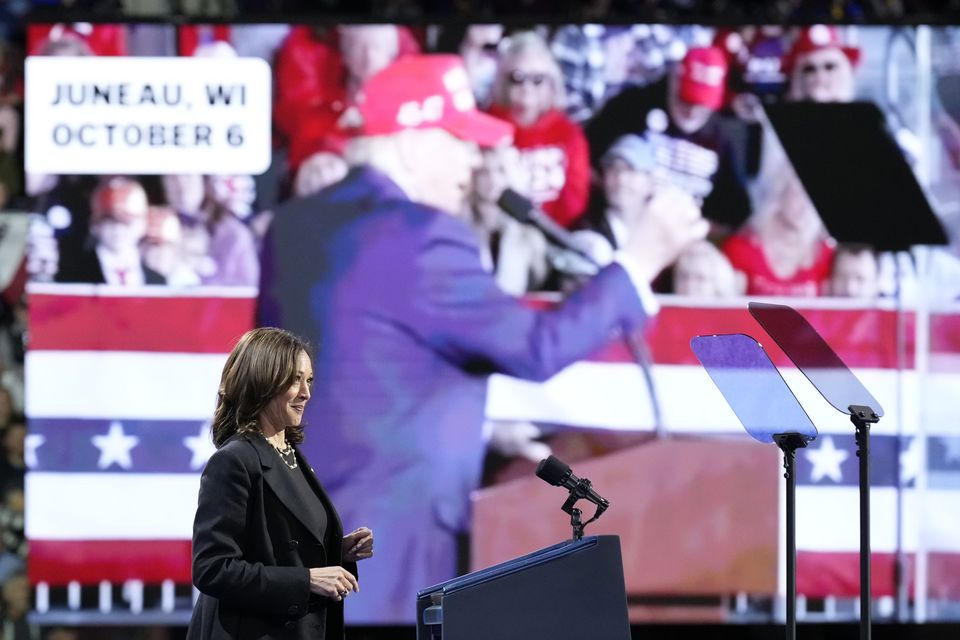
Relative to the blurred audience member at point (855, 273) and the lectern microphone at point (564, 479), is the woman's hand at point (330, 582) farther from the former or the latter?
the blurred audience member at point (855, 273)

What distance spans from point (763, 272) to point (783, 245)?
0.13 meters

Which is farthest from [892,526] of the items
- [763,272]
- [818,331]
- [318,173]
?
[318,173]

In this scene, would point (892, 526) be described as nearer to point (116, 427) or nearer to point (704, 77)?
point (704, 77)

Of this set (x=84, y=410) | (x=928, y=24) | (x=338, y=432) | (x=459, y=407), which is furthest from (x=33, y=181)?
(x=928, y=24)

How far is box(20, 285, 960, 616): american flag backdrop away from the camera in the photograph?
179 inches

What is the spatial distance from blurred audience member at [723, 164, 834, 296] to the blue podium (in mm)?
2482

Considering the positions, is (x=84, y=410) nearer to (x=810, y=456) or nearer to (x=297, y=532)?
(x=297, y=532)

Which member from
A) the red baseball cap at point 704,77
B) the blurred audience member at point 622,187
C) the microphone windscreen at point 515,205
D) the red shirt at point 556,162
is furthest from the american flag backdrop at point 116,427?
the red baseball cap at point 704,77

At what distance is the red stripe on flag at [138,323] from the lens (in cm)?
454

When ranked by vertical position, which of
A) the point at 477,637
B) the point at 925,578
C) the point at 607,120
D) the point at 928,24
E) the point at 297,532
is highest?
the point at 928,24

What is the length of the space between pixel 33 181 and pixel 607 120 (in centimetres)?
213

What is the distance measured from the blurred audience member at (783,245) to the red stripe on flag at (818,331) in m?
0.12

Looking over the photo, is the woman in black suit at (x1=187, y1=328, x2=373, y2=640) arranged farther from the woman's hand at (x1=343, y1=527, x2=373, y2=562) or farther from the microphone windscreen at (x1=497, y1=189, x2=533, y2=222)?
the microphone windscreen at (x1=497, y1=189, x2=533, y2=222)

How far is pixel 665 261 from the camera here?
4668 mm
